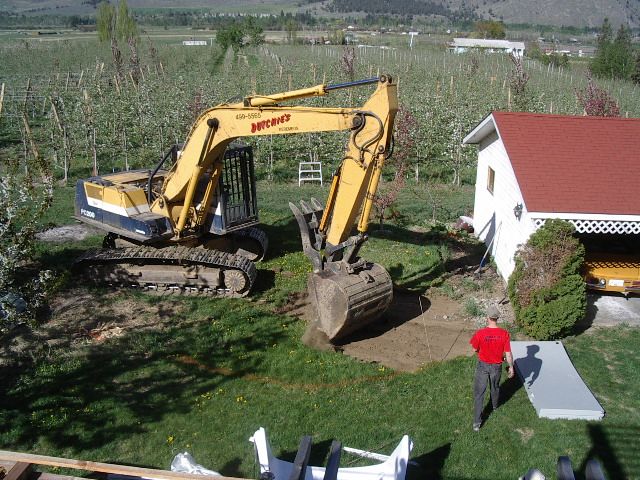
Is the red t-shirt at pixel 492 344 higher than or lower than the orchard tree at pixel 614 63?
higher

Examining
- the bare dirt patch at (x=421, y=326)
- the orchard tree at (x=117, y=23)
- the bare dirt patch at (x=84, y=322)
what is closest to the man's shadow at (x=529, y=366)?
the bare dirt patch at (x=421, y=326)

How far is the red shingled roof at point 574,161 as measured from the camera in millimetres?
11078

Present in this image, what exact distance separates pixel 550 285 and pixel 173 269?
264 inches

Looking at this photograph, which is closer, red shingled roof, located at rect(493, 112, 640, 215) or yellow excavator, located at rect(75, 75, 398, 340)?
yellow excavator, located at rect(75, 75, 398, 340)

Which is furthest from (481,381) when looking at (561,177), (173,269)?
(173,269)

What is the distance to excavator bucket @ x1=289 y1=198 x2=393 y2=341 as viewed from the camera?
30.9ft

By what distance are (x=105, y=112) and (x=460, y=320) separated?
20567mm

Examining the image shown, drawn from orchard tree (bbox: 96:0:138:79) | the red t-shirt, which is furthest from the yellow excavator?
orchard tree (bbox: 96:0:138:79)

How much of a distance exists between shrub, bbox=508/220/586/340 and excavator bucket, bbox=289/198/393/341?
244 cm

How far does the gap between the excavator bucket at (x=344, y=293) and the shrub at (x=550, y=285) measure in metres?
2.44

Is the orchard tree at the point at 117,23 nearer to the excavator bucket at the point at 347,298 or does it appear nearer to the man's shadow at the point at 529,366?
the excavator bucket at the point at 347,298

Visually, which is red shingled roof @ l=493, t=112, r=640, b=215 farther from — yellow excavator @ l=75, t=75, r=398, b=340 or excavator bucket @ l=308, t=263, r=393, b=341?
yellow excavator @ l=75, t=75, r=398, b=340

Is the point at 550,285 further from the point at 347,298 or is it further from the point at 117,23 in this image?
the point at 117,23

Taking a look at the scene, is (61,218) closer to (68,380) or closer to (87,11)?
(68,380)
